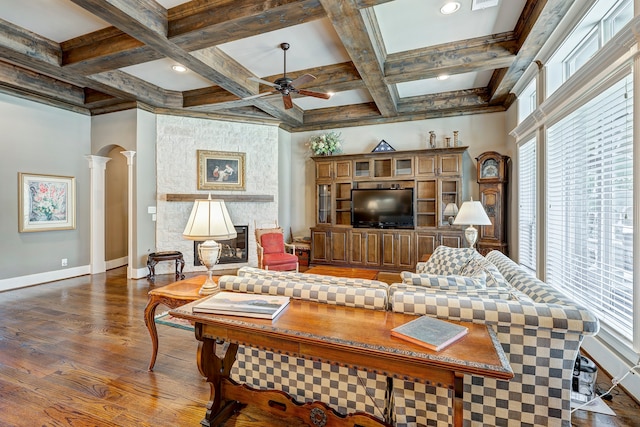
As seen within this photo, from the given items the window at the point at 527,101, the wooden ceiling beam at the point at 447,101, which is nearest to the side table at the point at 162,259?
the wooden ceiling beam at the point at 447,101

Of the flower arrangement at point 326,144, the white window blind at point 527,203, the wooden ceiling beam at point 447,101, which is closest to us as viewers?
the white window blind at point 527,203

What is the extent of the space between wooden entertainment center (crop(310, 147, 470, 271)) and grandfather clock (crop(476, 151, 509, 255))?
345 mm

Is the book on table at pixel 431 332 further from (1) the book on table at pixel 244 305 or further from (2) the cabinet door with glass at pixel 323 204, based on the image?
(2) the cabinet door with glass at pixel 323 204

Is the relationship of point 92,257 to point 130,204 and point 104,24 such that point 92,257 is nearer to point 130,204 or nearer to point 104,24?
point 130,204

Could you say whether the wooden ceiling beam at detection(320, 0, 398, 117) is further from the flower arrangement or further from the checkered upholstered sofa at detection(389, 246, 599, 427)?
the checkered upholstered sofa at detection(389, 246, 599, 427)

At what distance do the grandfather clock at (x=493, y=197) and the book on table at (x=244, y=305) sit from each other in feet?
14.6

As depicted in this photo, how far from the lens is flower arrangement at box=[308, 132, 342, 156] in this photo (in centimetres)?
621

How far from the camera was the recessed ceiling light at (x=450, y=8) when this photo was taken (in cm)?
292

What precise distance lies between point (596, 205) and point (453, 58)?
233 cm

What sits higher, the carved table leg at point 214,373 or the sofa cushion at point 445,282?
the sofa cushion at point 445,282

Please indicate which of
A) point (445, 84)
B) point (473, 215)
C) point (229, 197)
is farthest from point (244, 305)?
point (445, 84)

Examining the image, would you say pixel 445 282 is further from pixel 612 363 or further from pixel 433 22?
pixel 433 22

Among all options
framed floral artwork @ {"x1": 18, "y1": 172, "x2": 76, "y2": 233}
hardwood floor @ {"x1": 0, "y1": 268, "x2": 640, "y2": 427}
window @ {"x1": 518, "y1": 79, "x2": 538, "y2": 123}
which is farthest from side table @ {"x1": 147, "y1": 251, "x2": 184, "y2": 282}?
window @ {"x1": 518, "y1": 79, "x2": 538, "y2": 123}

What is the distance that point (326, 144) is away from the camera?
6.23 metres
